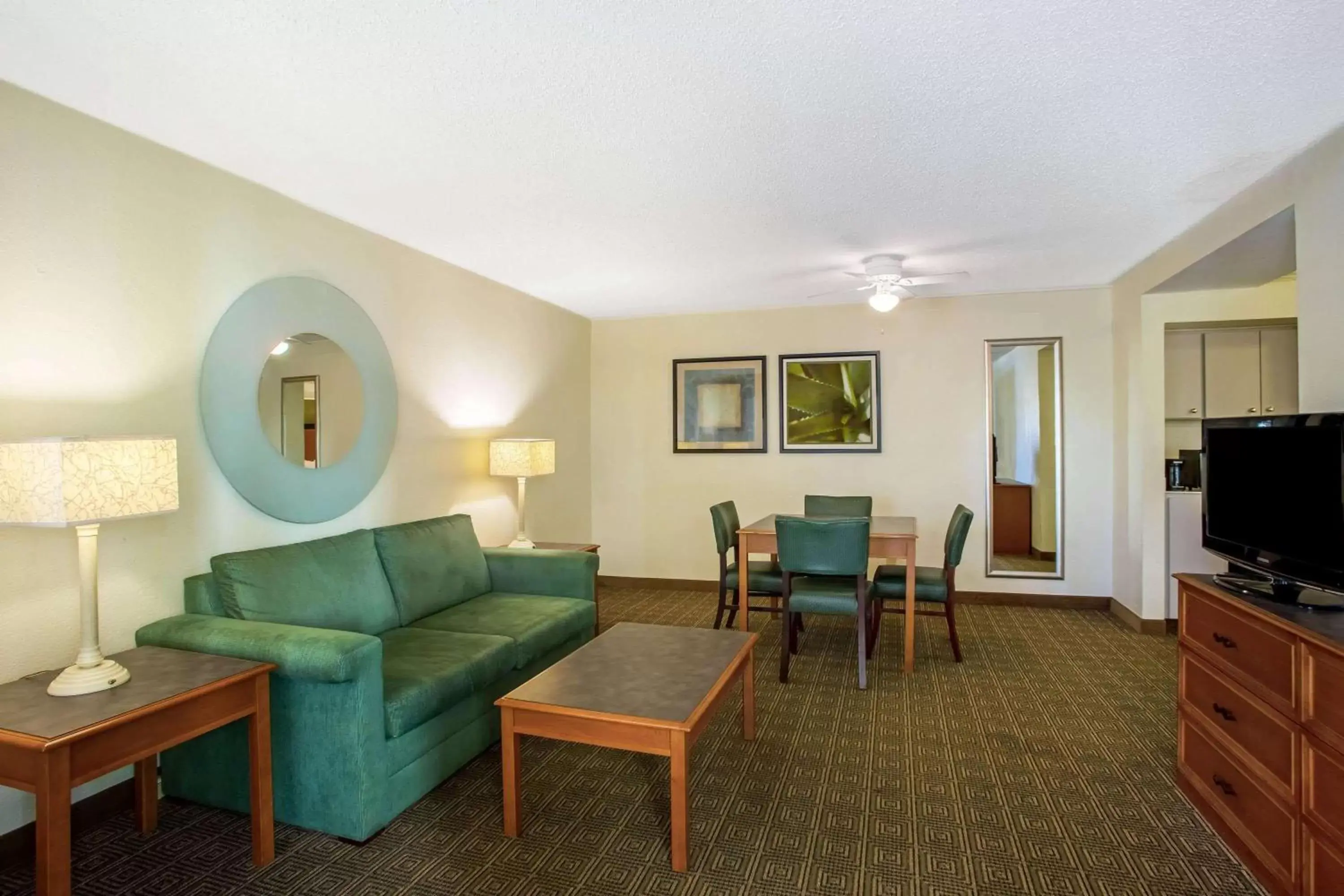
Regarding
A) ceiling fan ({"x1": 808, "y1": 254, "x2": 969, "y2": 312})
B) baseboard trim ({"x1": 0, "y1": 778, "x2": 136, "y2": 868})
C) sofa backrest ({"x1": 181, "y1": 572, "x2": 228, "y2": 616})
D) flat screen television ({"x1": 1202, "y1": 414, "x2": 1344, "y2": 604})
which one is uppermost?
ceiling fan ({"x1": 808, "y1": 254, "x2": 969, "y2": 312})

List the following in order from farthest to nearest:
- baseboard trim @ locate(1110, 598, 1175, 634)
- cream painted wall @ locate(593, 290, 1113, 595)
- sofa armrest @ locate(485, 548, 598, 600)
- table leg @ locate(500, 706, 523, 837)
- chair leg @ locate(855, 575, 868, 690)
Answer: cream painted wall @ locate(593, 290, 1113, 595) < baseboard trim @ locate(1110, 598, 1175, 634) < sofa armrest @ locate(485, 548, 598, 600) < chair leg @ locate(855, 575, 868, 690) < table leg @ locate(500, 706, 523, 837)

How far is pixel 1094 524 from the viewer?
199 inches

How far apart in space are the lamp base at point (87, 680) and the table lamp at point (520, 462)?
2315mm

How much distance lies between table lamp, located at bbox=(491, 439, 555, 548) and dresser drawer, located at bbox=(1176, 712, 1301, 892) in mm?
3230

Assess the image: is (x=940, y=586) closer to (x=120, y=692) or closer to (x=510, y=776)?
(x=510, y=776)

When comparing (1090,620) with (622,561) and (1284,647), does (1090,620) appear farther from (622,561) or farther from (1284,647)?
(622,561)

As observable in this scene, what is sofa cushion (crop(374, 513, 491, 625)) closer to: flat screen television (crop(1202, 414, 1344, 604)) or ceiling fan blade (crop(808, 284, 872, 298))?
ceiling fan blade (crop(808, 284, 872, 298))

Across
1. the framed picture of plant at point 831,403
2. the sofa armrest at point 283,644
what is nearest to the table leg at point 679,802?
the sofa armrest at point 283,644

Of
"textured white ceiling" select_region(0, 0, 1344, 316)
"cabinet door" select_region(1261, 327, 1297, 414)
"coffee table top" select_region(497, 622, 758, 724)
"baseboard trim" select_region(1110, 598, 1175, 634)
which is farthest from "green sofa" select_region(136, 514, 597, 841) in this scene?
"cabinet door" select_region(1261, 327, 1297, 414)

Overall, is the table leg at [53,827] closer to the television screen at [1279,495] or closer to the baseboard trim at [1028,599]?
the television screen at [1279,495]

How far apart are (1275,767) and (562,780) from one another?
88.8 inches

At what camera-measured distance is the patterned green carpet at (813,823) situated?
2008 millimetres

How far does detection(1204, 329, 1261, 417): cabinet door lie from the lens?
4.56 metres

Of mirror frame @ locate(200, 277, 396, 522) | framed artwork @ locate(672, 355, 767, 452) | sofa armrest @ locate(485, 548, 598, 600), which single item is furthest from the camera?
framed artwork @ locate(672, 355, 767, 452)
